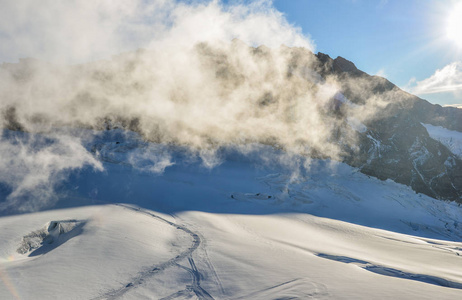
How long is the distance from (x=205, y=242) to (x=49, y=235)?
5.62 meters

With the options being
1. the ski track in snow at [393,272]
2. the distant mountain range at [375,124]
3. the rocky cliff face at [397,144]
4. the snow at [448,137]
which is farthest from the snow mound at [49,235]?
the snow at [448,137]

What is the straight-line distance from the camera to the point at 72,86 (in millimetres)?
22797

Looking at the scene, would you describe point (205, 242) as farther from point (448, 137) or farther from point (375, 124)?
point (448, 137)

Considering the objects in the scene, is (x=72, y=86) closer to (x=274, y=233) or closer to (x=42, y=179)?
(x=42, y=179)

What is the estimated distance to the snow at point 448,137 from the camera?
3247cm

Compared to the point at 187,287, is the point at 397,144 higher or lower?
higher

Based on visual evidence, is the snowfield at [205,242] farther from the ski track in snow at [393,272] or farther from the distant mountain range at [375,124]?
the distant mountain range at [375,124]

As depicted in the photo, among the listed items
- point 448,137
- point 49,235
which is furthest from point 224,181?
point 448,137

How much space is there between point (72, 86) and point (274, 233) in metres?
22.8

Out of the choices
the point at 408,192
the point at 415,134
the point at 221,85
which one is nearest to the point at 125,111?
the point at 221,85

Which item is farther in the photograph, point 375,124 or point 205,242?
point 375,124

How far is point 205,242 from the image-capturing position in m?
8.77

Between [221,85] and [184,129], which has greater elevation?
[221,85]

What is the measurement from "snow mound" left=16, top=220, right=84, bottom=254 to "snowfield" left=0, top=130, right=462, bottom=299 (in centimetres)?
5
